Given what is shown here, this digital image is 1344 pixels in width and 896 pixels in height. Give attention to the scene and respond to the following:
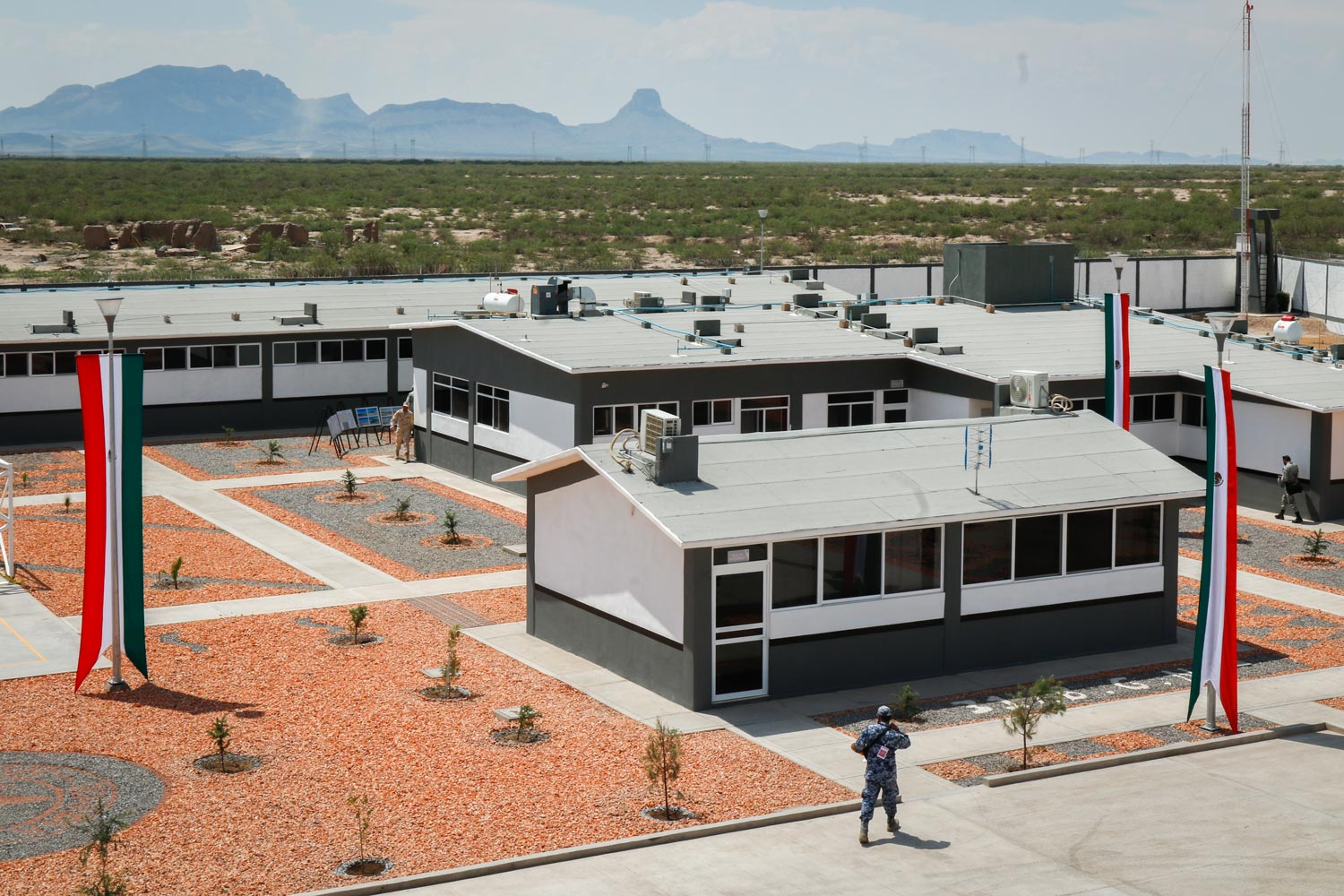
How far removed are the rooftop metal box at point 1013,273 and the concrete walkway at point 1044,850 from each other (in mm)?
26414

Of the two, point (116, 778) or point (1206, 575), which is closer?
point (116, 778)

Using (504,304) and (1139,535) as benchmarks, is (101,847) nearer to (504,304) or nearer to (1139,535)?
(1139,535)

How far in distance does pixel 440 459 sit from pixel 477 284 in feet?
46.0

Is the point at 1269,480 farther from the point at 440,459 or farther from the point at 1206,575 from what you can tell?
the point at 440,459

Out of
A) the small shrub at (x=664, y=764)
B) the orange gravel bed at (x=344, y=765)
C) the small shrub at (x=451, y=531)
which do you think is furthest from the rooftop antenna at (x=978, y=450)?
the small shrub at (x=451, y=531)

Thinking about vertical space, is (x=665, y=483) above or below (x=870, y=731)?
above

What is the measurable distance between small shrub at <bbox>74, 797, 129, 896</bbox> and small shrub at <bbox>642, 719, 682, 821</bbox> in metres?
5.16

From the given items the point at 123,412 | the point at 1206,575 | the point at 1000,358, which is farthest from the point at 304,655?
the point at 1000,358

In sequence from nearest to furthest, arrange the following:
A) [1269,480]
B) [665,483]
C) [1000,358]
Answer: [665,483]
[1269,480]
[1000,358]

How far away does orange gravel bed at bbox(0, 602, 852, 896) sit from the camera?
14.9 metres

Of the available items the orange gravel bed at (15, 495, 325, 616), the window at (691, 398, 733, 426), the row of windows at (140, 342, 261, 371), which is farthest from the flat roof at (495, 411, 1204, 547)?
the row of windows at (140, 342, 261, 371)

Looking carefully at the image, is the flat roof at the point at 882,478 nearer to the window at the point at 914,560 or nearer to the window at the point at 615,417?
the window at the point at 914,560

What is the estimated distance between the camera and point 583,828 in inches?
617

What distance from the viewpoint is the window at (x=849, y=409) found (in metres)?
36.2
